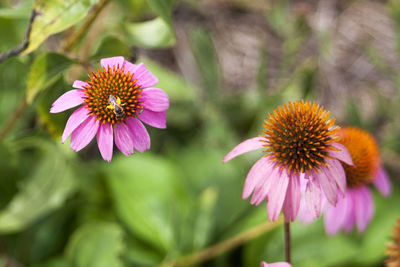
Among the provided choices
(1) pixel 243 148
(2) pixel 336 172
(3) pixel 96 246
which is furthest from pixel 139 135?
(3) pixel 96 246

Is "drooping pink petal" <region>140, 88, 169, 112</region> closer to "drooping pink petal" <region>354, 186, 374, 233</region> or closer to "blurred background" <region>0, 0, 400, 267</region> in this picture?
"blurred background" <region>0, 0, 400, 267</region>

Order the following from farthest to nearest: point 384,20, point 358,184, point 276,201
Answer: point 384,20 → point 358,184 → point 276,201

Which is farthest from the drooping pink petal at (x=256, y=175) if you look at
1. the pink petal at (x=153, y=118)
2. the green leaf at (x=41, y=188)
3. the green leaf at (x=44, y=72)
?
the green leaf at (x=41, y=188)

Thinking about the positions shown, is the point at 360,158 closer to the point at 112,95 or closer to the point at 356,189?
the point at 356,189

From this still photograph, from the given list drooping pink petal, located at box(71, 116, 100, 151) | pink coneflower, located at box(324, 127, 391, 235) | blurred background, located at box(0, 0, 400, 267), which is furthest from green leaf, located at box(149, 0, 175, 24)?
pink coneflower, located at box(324, 127, 391, 235)

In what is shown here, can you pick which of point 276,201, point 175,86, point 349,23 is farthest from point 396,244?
point 349,23

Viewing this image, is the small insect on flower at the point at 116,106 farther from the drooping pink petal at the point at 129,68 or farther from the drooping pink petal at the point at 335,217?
the drooping pink petal at the point at 335,217

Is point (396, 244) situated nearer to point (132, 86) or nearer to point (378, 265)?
point (132, 86)
